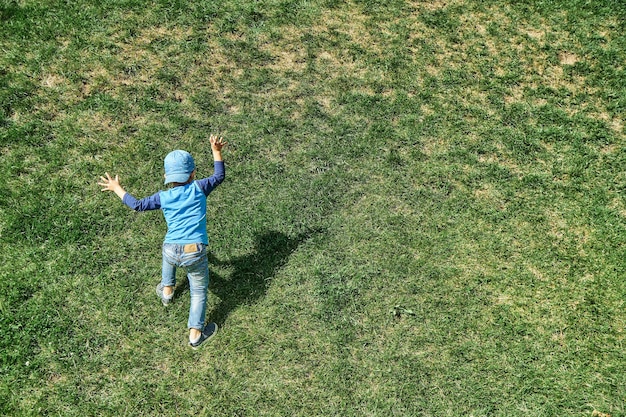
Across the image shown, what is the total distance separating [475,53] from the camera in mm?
6000

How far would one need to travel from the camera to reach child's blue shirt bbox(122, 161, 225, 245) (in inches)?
173

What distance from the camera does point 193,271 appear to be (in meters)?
4.51

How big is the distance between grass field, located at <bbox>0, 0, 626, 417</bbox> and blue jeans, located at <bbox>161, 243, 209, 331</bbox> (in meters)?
0.30

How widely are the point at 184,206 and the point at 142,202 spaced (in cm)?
36

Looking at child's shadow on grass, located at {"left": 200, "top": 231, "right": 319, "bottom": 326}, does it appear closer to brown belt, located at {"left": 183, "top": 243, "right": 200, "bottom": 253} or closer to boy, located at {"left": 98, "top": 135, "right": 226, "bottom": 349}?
boy, located at {"left": 98, "top": 135, "right": 226, "bottom": 349}

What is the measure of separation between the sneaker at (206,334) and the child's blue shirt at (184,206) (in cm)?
85

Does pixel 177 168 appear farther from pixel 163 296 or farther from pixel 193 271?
pixel 163 296

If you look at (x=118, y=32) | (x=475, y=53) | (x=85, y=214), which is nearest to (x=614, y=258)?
(x=475, y=53)

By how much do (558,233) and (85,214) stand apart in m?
4.91

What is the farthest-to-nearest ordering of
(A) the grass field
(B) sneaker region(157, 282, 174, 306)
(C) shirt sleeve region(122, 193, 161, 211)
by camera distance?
(B) sneaker region(157, 282, 174, 306), (A) the grass field, (C) shirt sleeve region(122, 193, 161, 211)

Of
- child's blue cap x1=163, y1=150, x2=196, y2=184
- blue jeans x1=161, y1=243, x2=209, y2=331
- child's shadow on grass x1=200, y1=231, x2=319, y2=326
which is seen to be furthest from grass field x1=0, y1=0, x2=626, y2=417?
child's blue cap x1=163, y1=150, x2=196, y2=184

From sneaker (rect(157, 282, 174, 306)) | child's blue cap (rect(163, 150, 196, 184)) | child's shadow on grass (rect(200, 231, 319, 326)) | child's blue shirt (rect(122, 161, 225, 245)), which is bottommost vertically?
sneaker (rect(157, 282, 174, 306))

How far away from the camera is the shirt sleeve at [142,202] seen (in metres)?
4.35

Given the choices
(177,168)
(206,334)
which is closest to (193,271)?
(206,334)
